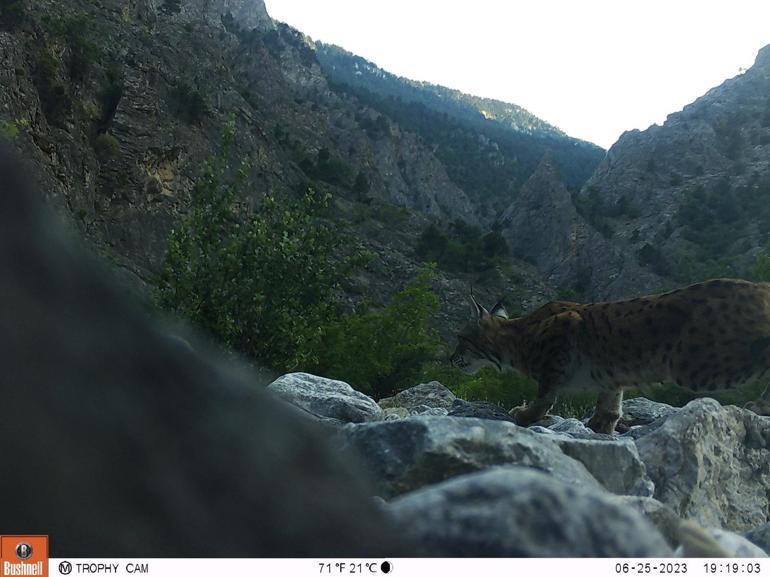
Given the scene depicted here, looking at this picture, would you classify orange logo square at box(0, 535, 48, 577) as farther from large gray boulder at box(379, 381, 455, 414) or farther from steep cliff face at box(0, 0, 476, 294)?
steep cliff face at box(0, 0, 476, 294)

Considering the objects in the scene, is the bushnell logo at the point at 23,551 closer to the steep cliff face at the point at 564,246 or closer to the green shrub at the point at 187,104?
the green shrub at the point at 187,104

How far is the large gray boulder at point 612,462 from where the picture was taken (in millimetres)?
3799

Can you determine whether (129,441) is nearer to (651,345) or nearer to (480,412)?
(480,412)

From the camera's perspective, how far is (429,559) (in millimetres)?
1453

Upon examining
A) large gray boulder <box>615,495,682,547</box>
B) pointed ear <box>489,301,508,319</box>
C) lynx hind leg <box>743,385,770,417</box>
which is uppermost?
pointed ear <box>489,301,508,319</box>

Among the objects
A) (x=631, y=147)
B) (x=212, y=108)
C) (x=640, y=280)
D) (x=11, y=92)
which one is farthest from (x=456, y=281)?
(x=631, y=147)

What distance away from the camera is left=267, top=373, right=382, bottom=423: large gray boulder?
5992 mm

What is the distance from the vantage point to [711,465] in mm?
5379

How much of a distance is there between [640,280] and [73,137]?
56.6 meters

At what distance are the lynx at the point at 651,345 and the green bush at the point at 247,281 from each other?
7.16 metres

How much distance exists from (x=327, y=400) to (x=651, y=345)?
3.98 metres

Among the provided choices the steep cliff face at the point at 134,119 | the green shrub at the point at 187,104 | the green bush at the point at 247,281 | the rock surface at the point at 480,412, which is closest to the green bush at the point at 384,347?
the green bush at the point at 247,281

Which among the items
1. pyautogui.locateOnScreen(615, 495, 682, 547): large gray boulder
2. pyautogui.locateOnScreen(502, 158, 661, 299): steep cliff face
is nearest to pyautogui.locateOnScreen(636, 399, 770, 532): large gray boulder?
pyautogui.locateOnScreen(615, 495, 682, 547): large gray boulder

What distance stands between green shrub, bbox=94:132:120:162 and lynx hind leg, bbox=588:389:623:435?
4384cm
